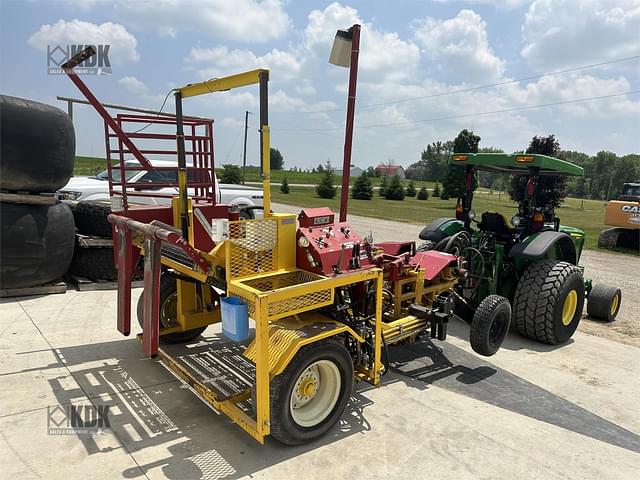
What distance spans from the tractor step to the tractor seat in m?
3.76

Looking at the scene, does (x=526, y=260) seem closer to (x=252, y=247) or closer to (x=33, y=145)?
(x=252, y=247)

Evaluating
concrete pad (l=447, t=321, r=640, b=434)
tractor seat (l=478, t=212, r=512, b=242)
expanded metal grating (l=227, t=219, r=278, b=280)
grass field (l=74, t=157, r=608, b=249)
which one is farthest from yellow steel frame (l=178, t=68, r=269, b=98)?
grass field (l=74, t=157, r=608, b=249)

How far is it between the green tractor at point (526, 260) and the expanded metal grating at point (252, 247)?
267cm

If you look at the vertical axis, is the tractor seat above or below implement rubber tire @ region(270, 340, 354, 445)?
above

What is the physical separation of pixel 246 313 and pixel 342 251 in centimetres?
98

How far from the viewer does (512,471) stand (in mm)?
3301

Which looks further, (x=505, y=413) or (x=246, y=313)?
(x=505, y=413)

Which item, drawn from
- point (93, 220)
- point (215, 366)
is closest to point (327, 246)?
point (215, 366)

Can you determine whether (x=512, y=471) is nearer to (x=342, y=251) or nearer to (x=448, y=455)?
(x=448, y=455)

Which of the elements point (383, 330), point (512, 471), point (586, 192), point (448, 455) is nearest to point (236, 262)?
point (383, 330)

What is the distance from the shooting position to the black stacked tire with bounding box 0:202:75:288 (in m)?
6.30

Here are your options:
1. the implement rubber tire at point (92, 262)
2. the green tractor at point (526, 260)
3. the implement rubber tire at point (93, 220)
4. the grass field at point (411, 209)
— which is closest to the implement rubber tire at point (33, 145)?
the implement rubber tire at point (93, 220)

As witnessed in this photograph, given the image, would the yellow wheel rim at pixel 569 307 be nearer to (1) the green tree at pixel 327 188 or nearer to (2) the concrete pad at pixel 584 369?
(2) the concrete pad at pixel 584 369

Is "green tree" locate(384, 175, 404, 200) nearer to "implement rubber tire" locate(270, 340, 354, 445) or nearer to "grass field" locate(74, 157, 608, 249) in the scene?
"grass field" locate(74, 157, 608, 249)
